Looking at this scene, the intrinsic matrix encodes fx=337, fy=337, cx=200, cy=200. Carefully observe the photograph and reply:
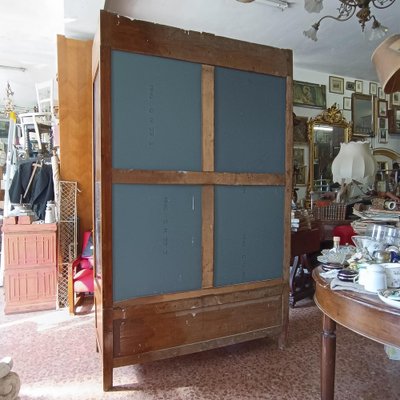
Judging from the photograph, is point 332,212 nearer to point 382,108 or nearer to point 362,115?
point 362,115

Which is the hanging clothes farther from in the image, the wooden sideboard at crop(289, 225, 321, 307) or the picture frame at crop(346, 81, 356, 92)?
the picture frame at crop(346, 81, 356, 92)

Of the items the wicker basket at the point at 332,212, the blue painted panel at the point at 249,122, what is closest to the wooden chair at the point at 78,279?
the blue painted panel at the point at 249,122

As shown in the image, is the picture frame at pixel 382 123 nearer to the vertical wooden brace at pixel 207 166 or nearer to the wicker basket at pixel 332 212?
the wicker basket at pixel 332 212

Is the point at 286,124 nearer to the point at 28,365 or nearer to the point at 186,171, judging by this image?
the point at 186,171

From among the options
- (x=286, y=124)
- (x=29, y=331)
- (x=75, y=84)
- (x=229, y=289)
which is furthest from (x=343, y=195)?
(x=29, y=331)

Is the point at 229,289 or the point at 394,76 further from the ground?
the point at 394,76

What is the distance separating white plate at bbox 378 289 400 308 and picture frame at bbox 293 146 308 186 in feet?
11.7

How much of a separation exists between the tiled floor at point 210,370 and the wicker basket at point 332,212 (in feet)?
4.94

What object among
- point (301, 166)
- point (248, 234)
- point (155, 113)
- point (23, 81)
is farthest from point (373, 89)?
point (23, 81)

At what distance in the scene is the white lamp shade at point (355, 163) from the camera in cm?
398

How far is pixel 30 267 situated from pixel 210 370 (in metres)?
2.07

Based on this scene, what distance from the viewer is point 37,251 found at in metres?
3.32

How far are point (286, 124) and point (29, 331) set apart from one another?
2.69m

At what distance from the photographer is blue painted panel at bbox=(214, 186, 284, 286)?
2309 mm
